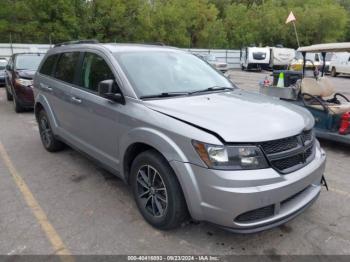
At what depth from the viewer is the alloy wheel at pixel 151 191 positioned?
3349 mm

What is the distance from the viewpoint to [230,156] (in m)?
2.86

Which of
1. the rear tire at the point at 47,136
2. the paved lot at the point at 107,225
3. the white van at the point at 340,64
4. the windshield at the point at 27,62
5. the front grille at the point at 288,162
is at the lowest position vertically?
the white van at the point at 340,64

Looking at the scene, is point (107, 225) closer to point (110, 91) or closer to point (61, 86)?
point (110, 91)

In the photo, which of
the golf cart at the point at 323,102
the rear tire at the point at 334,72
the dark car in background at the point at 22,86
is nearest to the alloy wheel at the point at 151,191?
the golf cart at the point at 323,102

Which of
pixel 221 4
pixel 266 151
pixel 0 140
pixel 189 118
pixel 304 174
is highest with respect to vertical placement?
pixel 221 4

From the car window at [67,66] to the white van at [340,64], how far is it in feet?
72.6

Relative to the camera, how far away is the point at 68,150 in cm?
605

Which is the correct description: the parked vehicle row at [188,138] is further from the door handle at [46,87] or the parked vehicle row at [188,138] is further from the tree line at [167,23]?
the tree line at [167,23]

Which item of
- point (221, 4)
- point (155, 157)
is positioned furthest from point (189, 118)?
point (221, 4)

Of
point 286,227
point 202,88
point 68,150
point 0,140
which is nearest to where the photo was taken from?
point 286,227

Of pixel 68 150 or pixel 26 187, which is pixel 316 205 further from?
pixel 68 150

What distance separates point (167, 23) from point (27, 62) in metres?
Result: 27.7

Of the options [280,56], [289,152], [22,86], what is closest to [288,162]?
[289,152]

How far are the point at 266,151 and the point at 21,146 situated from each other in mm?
4947
